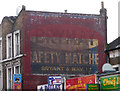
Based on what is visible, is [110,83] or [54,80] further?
[54,80]

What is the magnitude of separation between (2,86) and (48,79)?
34.2ft

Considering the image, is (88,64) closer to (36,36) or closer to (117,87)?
(36,36)

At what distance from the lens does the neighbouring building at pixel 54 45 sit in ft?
141

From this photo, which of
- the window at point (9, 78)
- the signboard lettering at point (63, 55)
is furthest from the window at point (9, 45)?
Result: the signboard lettering at point (63, 55)

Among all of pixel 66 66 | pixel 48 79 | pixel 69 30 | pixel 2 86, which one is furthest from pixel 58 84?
pixel 2 86

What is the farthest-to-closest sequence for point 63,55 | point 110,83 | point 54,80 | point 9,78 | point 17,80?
1. point 9,78
2. point 63,55
3. point 17,80
4. point 54,80
5. point 110,83

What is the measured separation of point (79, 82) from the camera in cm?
3603

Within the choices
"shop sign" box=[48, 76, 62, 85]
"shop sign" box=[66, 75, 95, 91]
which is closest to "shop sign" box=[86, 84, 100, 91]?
"shop sign" box=[66, 75, 95, 91]

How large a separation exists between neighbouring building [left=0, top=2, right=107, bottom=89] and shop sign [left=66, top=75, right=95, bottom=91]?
19.8 feet

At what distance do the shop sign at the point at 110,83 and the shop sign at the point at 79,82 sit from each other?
6.36 feet

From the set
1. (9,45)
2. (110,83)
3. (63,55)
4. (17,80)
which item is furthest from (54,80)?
(9,45)

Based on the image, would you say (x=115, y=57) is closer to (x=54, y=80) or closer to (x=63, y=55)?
(x=54, y=80)

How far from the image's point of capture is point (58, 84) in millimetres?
39375

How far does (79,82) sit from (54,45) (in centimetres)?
893
